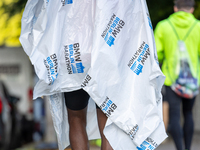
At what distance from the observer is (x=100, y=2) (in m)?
2.60

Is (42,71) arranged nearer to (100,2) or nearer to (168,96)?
(100,2)

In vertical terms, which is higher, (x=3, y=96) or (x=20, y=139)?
(x=3, y=96)

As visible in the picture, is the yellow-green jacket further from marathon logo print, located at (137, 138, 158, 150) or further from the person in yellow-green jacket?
marathon logo print, located at (137, 138, 158, 150)

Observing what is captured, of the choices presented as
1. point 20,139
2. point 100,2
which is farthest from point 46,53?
point 20,139

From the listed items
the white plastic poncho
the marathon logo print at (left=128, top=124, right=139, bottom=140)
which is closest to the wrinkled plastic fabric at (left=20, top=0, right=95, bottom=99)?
the white plastic poncho

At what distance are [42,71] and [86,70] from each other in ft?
1.05

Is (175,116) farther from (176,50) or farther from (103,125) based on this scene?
(103,125)

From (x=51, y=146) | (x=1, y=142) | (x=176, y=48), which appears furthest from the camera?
(x=51, y=146)

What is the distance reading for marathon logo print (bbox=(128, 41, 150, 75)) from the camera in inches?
104

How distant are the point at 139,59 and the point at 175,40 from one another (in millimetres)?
1797

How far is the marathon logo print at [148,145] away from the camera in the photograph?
265 centimetres

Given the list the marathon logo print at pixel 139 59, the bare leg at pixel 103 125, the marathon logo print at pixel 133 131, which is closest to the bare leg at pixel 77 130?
the bare leg at pixel 103 125

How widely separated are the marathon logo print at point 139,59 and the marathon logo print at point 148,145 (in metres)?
0.49

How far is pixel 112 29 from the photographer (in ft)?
8.60
